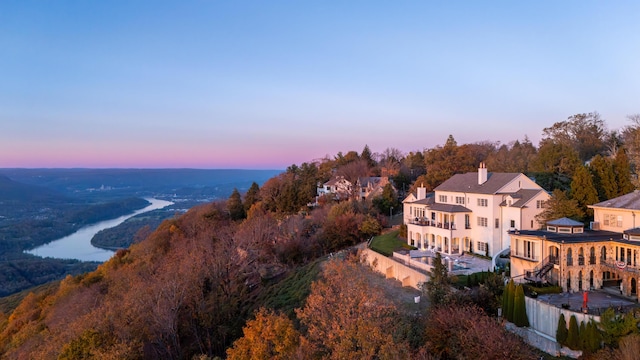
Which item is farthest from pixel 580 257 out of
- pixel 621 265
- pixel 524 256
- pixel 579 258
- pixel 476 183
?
pixel 476 183

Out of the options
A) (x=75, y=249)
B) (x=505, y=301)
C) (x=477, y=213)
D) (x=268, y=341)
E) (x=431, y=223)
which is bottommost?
(x=75, y=249)

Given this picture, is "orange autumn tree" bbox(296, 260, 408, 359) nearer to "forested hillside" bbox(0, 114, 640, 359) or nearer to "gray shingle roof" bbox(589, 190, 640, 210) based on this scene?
"forested hillside" bbox(0, 114, 640, 359)

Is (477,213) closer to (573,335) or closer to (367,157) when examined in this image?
(573,335)

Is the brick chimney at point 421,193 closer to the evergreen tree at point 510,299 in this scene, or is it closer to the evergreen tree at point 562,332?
the evergreen tree at point 510,299

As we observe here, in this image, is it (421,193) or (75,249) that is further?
(75,249)

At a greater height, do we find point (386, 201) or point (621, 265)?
point (386, 201)
